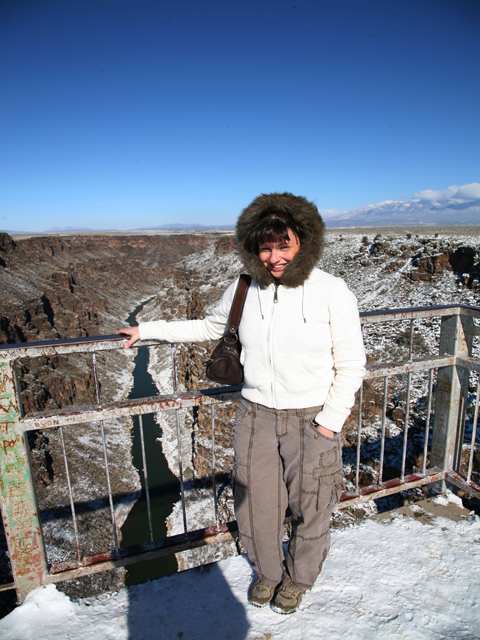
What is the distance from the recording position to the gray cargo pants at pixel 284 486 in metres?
2.21

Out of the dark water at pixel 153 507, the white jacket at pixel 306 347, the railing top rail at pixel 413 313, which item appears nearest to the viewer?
the white jacket at pixel 306 347

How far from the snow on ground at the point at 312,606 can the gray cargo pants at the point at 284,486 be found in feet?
0.80

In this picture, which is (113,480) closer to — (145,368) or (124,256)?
(145,368)

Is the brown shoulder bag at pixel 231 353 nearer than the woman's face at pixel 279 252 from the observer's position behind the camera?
No

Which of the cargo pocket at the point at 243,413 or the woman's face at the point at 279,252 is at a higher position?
the woman's face at the point at 279,252

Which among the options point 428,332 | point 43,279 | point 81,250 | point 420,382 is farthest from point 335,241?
point 81,250

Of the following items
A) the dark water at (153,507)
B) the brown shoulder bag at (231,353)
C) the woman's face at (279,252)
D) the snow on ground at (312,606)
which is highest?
the woman's face at (279,252)

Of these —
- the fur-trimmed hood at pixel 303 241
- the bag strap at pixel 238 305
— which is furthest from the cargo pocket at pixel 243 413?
the fur-trimmed hood at pixel 303 241

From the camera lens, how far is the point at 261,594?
96.0 inches

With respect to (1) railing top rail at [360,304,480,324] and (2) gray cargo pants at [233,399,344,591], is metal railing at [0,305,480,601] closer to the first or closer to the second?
(1) railing top rail at [360,304,480,324]

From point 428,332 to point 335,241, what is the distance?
95.1 ft

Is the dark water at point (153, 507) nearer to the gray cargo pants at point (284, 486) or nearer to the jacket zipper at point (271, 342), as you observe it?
the gray cargo pants at point (284, 486)

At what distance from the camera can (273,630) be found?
7.54 feet

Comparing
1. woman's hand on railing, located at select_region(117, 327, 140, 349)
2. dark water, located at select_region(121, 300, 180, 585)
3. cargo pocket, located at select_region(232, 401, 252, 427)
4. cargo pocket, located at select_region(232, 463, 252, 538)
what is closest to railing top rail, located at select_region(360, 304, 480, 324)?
cargo pocket, located at select_region(232, 401, 252, 427)
